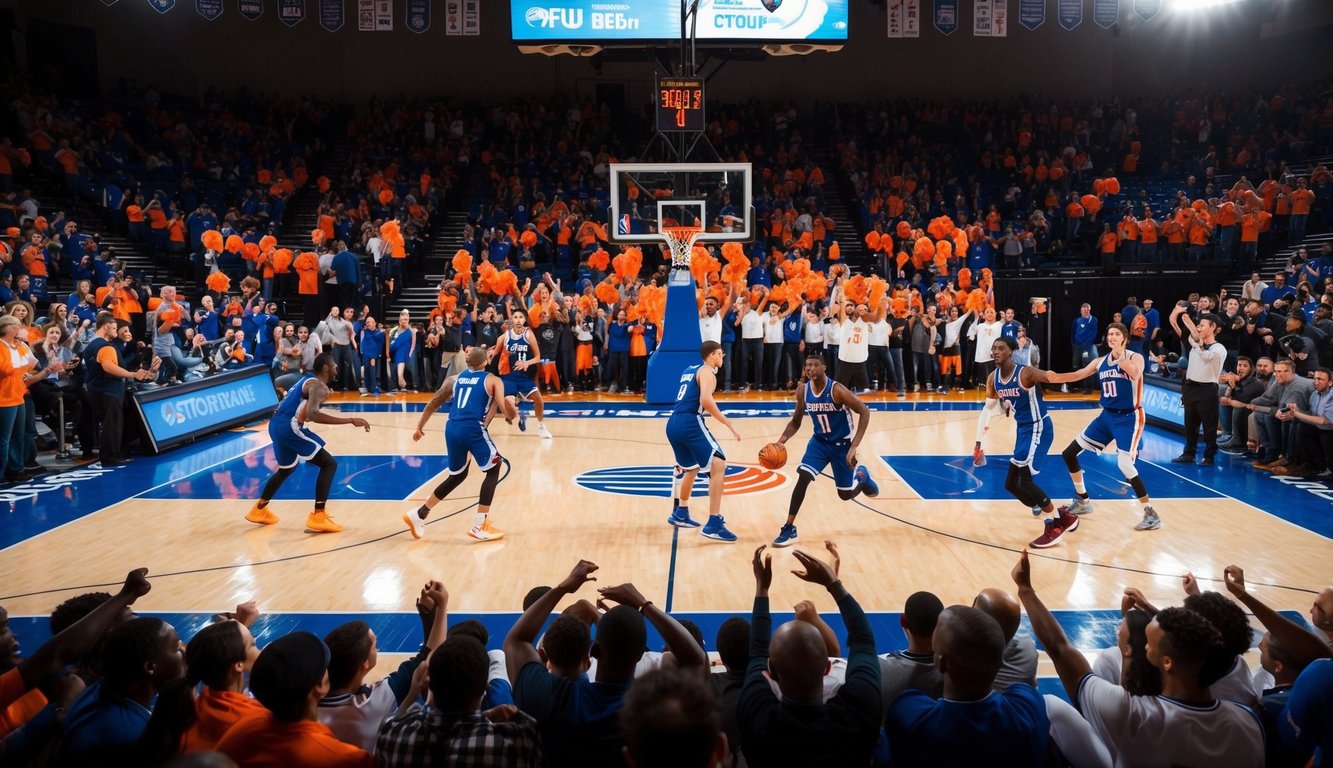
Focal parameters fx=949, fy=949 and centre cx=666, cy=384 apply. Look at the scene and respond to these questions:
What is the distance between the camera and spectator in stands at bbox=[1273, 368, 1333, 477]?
10.8 meters

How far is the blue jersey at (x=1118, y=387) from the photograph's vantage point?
30.7 feet

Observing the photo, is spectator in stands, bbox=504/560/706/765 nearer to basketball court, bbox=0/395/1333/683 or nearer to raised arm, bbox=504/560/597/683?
raised arm, bbox=504/560/597/683

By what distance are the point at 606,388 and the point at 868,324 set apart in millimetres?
5450

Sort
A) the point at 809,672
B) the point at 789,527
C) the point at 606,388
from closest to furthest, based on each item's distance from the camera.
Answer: the point at 809,672, the point at 789,527, the point at 606,388

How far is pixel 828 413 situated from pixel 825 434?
0.75 ft

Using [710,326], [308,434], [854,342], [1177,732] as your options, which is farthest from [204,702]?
[710,326]

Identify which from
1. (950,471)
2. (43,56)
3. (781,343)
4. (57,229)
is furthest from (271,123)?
(950,471)

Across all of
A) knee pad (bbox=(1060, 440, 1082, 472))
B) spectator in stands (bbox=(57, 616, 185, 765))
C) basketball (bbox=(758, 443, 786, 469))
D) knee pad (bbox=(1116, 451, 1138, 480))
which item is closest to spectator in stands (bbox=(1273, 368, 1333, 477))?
knee pad (bbox=(1116, 451, 1138, 480))

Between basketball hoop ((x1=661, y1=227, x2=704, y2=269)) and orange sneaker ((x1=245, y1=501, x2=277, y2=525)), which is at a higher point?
basketball hoop ((x1=661, y1=227, x2=704, y2=269))

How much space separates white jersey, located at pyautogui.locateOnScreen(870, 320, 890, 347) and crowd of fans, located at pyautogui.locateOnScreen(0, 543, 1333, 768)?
1428cm

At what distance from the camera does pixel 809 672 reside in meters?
2.97

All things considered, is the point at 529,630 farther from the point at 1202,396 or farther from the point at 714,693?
the point at 1202,396

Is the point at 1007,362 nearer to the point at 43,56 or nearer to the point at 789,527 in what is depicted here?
the point at 789,527

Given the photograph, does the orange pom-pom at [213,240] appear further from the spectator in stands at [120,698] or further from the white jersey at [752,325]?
the spectator in stands at [120,698]
